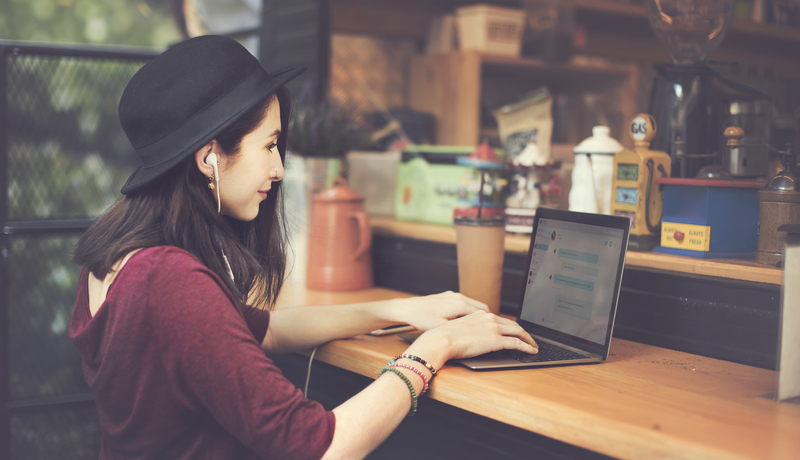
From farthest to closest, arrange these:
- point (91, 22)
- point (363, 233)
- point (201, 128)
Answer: point (91, 22)
point (363, 233)
point (201, 128)

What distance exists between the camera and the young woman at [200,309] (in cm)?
88

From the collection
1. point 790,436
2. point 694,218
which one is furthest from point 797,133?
point 790,436

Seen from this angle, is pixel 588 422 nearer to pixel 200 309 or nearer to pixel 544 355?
pixel 544 355

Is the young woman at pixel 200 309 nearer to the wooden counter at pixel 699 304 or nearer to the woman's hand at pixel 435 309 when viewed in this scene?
the woman's hand at pixel 435 309

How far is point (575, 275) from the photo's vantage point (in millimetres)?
1181

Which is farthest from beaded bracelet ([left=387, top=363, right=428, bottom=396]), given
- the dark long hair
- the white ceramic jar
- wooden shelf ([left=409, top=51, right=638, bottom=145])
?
wooden shelf ([left=409, top=51, right=638, bottom=145])

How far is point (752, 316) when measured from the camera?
1140 millimetres

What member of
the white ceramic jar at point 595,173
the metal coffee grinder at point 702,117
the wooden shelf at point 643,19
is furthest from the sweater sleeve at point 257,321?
the wooden shelf at point 643,19

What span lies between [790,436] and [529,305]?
54cm

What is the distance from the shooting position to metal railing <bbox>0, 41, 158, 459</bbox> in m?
1.92

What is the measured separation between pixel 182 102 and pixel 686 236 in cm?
93

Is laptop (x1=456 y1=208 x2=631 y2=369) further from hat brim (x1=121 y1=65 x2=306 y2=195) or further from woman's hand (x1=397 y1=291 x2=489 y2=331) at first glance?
hat brim (x1=121 y1=65 x2=306 y2=195)

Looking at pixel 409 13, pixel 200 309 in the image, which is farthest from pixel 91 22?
pixel 200 309

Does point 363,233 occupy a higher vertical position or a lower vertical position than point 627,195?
lower
